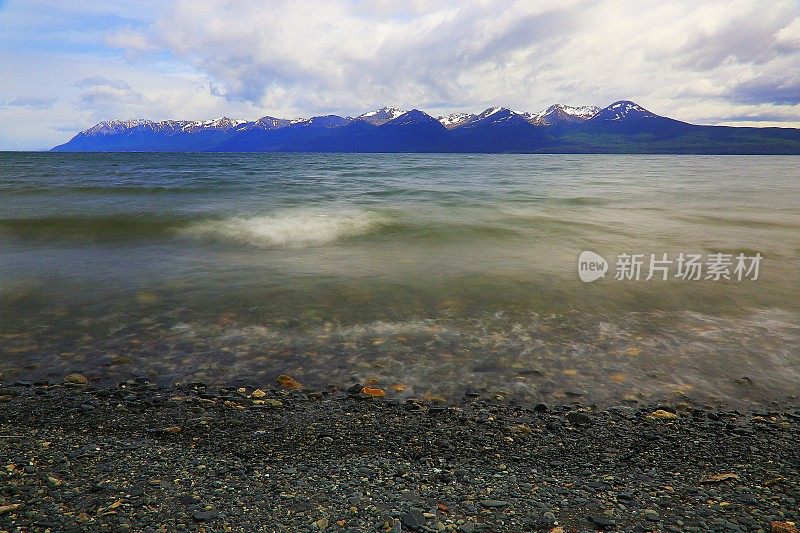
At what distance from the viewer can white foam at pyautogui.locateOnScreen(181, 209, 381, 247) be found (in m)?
17.4

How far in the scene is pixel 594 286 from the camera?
35.3 feet

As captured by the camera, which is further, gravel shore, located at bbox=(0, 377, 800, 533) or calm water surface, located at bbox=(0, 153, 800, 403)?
calm water surface, located at bbox=(0, 153, 800, 403)

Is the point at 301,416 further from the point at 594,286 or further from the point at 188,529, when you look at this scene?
the point at 594,286

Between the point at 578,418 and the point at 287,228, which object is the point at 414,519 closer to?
the point at 578,418

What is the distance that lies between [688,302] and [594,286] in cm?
195

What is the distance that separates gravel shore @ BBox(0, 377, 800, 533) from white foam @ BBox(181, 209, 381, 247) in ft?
37.7

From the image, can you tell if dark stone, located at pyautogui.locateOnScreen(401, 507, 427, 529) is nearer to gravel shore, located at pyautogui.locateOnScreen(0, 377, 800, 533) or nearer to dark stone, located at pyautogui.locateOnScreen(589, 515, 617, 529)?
gravel shore, located at pyautogui.locateOnScreen(0, 377, 800, 533)

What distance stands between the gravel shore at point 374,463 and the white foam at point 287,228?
37.7 feet

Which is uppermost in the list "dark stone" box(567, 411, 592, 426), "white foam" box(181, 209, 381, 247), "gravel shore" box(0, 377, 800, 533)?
"white foam" box(181, 209, 381, 247)

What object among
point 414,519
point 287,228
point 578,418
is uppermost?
point 287,228

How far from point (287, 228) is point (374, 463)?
661 inches

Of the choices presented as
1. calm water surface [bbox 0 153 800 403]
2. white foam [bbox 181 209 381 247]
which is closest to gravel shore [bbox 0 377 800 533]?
calm water surface [bbox 0 153 800 403]

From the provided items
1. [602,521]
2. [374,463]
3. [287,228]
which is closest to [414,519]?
[374,463]

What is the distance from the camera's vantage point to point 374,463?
437cm
